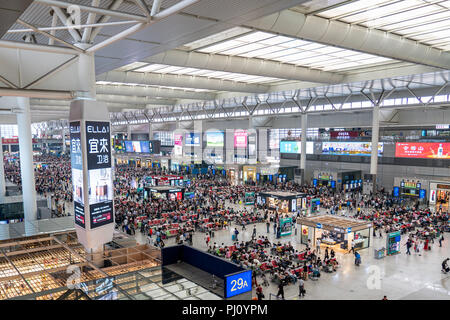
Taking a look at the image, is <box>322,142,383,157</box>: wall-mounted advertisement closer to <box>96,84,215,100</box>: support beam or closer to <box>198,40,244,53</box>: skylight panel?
<box>96,84,215,100</box>: support beam

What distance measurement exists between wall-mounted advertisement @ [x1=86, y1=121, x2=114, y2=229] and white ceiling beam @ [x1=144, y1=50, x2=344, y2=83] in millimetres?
9901

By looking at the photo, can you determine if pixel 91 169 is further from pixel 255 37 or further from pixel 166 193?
pixel 166 193

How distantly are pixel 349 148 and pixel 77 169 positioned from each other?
124 ft

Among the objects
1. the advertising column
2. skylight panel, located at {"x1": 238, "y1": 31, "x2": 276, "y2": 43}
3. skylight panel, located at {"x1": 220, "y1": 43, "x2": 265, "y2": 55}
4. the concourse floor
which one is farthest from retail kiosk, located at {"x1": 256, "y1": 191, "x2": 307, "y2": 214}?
the advertising column

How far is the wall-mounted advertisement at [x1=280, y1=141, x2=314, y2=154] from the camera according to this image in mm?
46625

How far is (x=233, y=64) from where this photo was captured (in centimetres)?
2053

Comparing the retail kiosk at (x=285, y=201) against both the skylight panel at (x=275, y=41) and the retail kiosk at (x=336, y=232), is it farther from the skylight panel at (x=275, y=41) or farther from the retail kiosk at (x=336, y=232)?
the skylight panel at (x=275, y=41)

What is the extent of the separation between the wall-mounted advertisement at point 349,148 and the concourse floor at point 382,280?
22.4 m

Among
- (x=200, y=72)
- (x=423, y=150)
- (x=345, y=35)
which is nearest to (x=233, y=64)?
(x=200, y=72)

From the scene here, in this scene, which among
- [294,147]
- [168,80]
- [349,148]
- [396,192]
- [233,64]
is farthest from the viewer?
[294,147]

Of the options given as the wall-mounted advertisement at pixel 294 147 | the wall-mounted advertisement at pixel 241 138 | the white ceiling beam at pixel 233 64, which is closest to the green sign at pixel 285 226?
the white ceiling beam at pixel 233 64

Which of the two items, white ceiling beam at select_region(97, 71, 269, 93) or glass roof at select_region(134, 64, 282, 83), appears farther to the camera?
white ceiling beam at select_region(97, 71, 269, 93)

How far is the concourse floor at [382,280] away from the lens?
1239 centimetres
